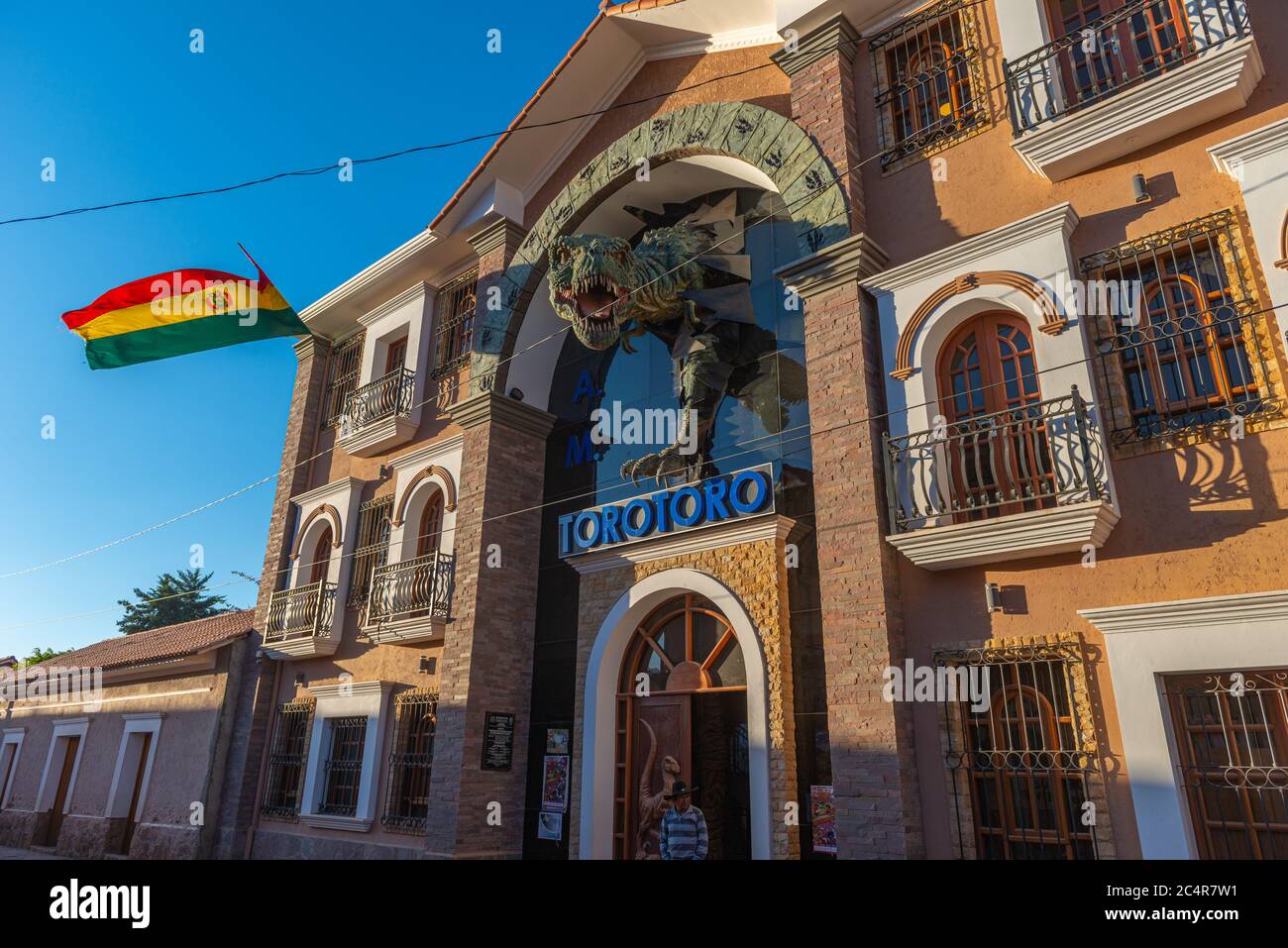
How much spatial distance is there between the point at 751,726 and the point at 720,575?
1.77 meters

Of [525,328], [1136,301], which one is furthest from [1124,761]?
[525,328]

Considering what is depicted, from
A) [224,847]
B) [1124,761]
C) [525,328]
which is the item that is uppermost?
[525,328]

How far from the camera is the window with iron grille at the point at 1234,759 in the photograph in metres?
5.56

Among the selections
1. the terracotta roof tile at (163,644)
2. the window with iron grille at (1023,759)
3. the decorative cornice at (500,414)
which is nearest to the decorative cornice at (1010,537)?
the window with iron grille at (1023,759)

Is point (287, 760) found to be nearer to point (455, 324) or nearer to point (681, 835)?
point (455, 324)

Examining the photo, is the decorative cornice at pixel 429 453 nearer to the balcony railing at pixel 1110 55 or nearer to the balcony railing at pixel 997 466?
the balcony railing at pixel 997 466

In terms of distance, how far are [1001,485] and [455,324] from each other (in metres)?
9.87

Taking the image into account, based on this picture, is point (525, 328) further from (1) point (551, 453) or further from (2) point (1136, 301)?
(2) point (1136, 301)

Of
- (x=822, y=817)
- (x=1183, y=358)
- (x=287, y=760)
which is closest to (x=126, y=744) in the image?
(x=287, y=760)

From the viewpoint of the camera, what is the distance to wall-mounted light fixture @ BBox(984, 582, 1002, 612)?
7.11 meters

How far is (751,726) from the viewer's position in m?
8.62

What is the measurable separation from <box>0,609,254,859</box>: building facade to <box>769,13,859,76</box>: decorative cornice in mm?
13504

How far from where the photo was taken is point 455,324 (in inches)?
561

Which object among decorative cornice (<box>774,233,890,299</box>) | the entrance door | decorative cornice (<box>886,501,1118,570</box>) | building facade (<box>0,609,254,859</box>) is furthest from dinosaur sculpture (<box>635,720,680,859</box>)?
the entrance door
